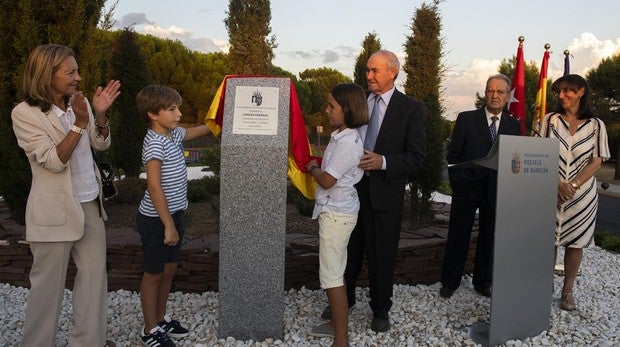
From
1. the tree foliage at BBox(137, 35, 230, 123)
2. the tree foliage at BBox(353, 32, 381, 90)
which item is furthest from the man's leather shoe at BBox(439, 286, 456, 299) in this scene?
the tree foliage at BBox(137, 35, 230, 123)

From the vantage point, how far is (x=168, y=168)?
135 inches

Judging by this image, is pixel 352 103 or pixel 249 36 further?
pixel 249 36

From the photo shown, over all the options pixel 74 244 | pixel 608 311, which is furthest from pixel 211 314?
pixel 608 311

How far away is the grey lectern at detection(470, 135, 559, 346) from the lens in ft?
11.9

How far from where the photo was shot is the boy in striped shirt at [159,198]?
3283 millimetres

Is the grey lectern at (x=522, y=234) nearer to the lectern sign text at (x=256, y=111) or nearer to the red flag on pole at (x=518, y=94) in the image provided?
the lectern sign text at (x=256, y=111)

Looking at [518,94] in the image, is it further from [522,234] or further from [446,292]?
[522,234]

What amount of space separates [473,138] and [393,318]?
69.9 inches

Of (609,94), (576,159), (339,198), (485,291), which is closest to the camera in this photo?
(339,198)

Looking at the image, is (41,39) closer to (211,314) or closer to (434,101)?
(211,314)

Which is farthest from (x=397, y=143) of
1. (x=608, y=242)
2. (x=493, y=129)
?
(x=608, y=242)

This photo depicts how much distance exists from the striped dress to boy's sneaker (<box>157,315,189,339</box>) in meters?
3.15

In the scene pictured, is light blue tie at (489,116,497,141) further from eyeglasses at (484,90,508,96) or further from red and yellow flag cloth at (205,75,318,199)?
red and yellow flag cloth at (205,75,318,199)

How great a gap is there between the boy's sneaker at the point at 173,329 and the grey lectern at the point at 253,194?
354 mm
